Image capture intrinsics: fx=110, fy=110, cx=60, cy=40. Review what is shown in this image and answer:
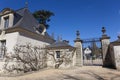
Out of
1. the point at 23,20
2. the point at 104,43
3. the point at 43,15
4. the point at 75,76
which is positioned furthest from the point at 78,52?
the point at 43,15

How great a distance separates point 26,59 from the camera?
11.6m

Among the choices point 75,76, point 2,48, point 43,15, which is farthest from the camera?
point 43,15

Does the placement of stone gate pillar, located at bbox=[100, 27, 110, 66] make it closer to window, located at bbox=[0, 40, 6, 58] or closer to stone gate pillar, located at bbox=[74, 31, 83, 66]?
stone gate pillar, located at bbox=[74, 31, 83, 66]

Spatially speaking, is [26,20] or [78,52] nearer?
[26,20]

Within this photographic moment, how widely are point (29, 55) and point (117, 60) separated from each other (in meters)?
8.88

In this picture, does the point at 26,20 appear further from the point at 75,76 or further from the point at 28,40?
the point at 75,76

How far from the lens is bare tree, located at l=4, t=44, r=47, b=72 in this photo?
1059 cm

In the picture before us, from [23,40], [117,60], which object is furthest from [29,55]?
[117,60]

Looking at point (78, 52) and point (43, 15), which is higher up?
point (43, 15)

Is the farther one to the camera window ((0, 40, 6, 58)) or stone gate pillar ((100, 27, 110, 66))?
stone gate pillar ((100, 27, 110, 66))

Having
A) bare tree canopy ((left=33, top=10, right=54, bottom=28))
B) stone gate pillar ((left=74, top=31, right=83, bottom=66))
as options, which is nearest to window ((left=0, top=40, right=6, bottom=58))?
stone gate pillar ((left=74, top=31, right=83, bottom=66))

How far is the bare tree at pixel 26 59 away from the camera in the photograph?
1059 cm

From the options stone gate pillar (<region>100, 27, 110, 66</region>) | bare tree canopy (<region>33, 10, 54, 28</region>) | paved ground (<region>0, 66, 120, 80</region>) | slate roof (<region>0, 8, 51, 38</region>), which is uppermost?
bare tree canopy (<region>33, 10, 54, 28</region>)

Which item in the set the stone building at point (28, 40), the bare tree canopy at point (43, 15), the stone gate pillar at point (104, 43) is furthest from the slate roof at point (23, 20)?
the bare tree canopy at point (43, 15)
